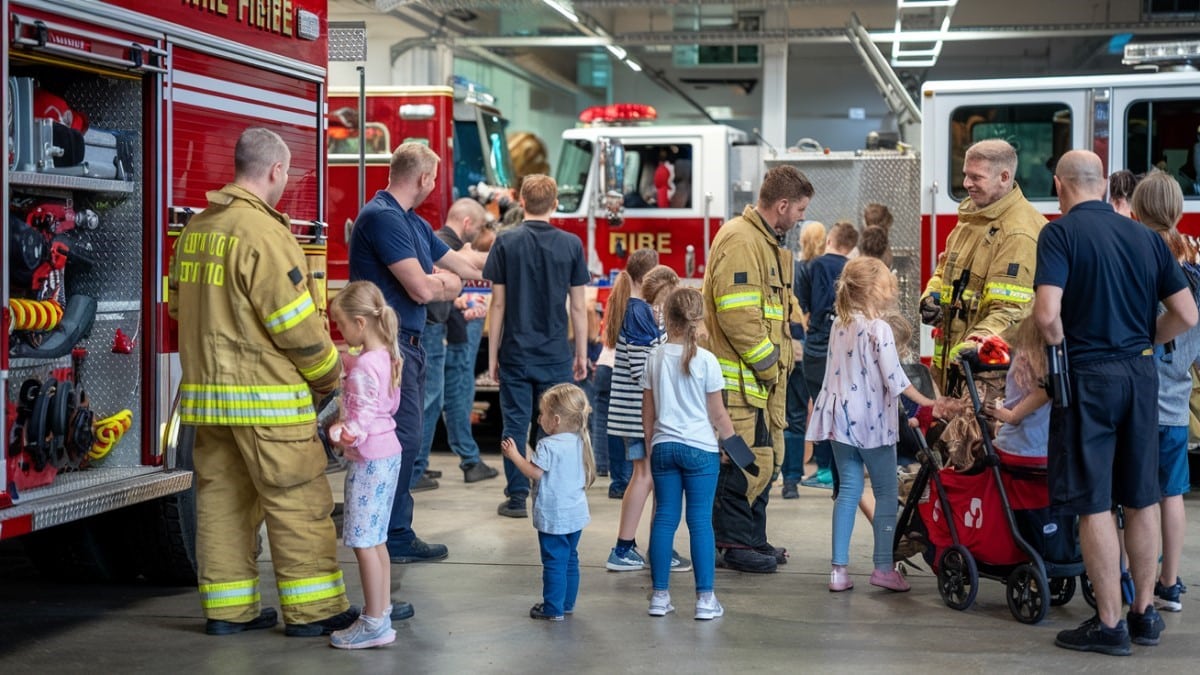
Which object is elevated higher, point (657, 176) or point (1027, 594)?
point (657, 176)

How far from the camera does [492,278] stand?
27.5 feet

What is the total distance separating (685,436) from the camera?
19.3 feet

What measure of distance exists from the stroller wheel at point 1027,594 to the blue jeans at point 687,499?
1244 millimetres

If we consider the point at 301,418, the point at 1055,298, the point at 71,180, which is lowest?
the point at 301,418

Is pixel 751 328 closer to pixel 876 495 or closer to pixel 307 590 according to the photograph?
pixel 876 495

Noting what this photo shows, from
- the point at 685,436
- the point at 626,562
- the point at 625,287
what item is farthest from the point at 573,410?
the point at 625,287

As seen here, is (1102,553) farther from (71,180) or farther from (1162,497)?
(71,180)

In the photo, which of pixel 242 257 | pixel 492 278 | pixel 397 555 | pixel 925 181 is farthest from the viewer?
pixel 925 181

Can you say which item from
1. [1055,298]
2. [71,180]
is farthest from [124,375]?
[1055,298]

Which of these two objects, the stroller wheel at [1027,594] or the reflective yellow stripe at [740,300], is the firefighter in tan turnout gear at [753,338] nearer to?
the reflective yellow stripe at [740,300]

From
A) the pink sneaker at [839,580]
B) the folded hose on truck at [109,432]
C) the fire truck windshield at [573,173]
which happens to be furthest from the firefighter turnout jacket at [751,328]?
the fire truck windshield at [573,173]

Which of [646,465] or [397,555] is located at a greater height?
[646,465]

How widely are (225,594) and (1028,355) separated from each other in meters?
3.22

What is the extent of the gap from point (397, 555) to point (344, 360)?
5.96 feet
